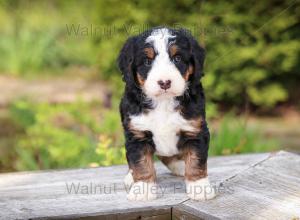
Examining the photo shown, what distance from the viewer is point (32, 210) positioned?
345cm

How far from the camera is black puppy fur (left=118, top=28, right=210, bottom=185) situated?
10.7 feet

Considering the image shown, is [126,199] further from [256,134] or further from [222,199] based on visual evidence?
[256,134]

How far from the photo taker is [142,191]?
3539 millimetres

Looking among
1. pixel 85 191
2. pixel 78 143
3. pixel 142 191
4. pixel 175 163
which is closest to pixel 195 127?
pixel 142 191

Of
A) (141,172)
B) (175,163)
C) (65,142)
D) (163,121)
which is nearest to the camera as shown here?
(163,121)

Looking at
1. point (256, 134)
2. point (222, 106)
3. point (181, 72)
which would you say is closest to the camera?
point (181, 72)

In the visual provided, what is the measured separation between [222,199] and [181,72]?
889 mm

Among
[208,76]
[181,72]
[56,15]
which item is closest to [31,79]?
[56,15]

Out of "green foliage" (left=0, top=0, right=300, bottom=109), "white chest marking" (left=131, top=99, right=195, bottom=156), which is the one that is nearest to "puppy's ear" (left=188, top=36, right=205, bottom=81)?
"white chest marking" (left=131, top=99, right=195, bottom=156)

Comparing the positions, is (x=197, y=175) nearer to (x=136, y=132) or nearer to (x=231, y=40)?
(x=136, y=132)

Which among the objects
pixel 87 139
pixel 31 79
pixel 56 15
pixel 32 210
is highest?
pixel 56 15

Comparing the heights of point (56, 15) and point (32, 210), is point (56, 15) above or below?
above

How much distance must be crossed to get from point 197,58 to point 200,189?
81 centimetres

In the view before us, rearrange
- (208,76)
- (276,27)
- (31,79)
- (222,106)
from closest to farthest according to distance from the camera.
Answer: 1. (208,76)
2. (276,27)
3. (222,106)
4. (31,79)
